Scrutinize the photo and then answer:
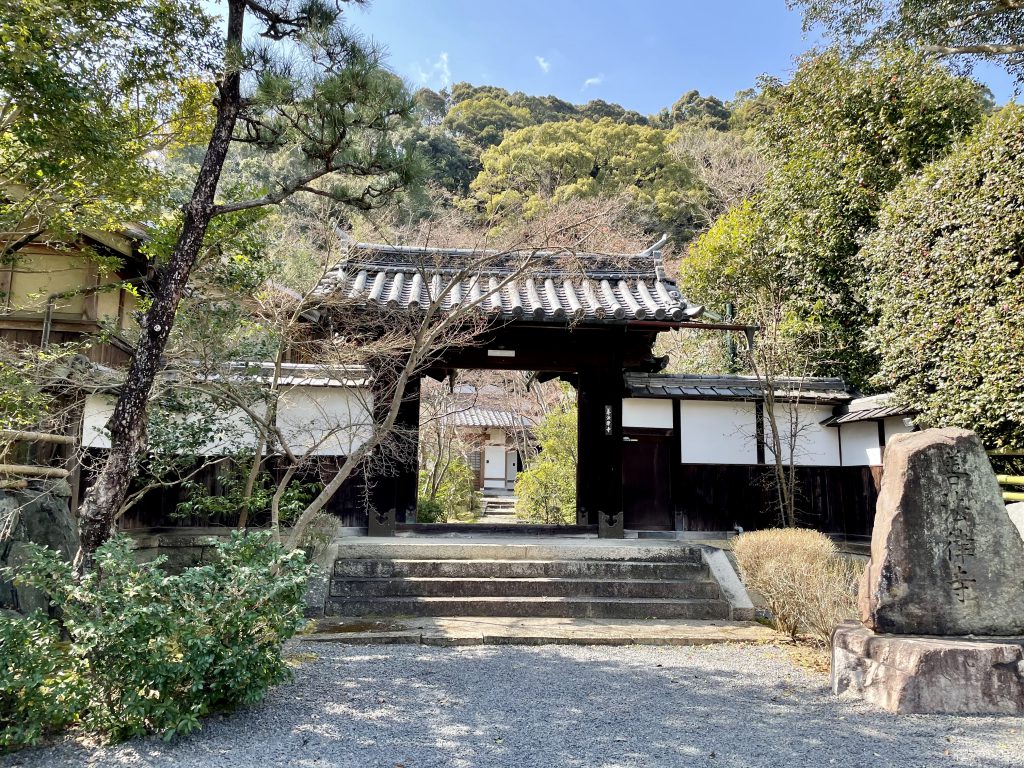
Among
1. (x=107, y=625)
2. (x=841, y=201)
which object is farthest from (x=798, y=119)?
(x=107, y=625)

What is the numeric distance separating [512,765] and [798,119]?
13.7m

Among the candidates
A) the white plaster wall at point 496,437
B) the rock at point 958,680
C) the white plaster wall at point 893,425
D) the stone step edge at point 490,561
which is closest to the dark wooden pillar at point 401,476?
the stone step edge at point 490,561

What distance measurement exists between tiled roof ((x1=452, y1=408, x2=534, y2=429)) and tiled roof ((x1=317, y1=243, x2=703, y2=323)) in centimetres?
1109

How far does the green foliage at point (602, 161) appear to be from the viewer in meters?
24.1

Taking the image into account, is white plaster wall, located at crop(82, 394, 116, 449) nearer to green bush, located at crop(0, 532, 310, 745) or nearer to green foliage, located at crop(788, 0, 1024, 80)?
green bush, located at crop(0, 532, 310, 745)

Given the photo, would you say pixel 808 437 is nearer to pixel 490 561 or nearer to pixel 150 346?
pixel 490 561

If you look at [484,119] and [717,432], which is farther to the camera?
[484,119]

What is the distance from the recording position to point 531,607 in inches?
275

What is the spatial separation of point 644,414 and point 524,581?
140 inches

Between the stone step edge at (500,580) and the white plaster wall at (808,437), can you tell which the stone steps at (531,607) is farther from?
the white plaster wall at (808,437)

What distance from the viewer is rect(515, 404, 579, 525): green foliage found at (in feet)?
44.7

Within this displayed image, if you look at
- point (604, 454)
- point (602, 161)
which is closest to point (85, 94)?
point (604, 454)

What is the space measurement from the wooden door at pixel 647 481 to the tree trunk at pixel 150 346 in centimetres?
674

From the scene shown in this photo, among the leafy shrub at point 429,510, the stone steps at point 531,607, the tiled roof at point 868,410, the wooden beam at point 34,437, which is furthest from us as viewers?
the leafy shrub at point 429,510
